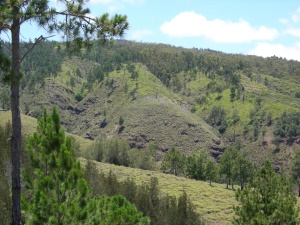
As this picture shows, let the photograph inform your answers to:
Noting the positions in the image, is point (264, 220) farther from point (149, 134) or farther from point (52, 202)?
point (149, 134)

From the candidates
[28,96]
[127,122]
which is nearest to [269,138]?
[127,122]

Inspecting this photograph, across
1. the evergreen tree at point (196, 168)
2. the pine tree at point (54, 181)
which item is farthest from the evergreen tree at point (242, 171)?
the pine tree at point (54, 181)

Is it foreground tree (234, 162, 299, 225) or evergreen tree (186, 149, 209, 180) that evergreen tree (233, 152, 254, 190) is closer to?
evergreen tree (186, 149, 209, 180)

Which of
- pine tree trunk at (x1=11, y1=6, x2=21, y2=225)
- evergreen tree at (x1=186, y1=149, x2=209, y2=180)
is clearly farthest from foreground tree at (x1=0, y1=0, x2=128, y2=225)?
evergreen tree at (x1=186, y1=149, x2=209, y2=180)

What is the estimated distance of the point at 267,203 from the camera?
26.6 metres

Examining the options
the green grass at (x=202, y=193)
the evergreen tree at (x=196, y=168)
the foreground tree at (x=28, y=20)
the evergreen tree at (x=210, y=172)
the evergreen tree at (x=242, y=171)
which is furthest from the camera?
the evergreen tree at (x=196, y=168)

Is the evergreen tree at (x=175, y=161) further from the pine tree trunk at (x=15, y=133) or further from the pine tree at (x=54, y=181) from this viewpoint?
the pine tree trunk at (x=15, y=133)

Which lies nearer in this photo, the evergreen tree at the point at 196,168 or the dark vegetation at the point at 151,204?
the dark vegetation at the point at 151,204

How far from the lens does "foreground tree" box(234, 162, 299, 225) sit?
83.9ft

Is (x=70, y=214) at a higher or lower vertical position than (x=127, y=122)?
higher

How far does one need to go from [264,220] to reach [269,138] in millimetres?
145456

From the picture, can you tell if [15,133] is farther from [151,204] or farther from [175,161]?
[175,161]

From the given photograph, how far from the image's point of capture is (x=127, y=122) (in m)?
174

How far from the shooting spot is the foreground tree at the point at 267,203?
2558 centimetres
